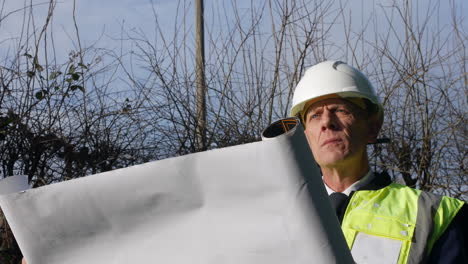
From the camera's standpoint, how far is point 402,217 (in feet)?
7.33

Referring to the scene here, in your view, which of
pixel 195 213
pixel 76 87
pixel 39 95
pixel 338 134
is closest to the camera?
pixel 195 213

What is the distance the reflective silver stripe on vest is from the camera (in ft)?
6.90

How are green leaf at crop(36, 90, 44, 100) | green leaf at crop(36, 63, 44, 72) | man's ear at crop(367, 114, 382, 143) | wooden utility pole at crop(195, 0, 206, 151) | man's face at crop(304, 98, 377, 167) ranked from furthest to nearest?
1. wooden utility pole at crop(195, 0, 206, 151)
2. green leaf at crop(36, 63, 44, 72)
3. green leaf at crop(36, 90, 44, 100)
4. man's ear at crop(367, 114, 382, 143)
5. man's face at crop(304, 98, 377, 167)

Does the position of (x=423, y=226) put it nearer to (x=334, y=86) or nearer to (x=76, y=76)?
(x=334, y=86)

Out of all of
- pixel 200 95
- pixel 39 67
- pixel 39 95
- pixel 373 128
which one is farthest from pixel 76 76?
pixel 373 128

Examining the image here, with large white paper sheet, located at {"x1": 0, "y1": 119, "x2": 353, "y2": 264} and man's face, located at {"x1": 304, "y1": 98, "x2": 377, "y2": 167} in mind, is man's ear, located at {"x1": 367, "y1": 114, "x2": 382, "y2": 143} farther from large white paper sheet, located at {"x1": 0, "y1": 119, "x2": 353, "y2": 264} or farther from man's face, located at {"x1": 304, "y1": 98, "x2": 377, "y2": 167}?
large white paper sheet, located at {"x1": 0, "y1": 119, "x2": 353, "y2": 264}

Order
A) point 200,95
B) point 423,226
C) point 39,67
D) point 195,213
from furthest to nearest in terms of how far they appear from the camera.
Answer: point 200,95
point 39,67
point 423,226
point 195,213

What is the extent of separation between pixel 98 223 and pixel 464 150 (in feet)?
17.4

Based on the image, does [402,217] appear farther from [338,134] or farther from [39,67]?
[39,67]

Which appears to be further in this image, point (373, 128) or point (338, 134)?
point (373, 128)

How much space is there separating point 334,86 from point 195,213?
58.8 inches

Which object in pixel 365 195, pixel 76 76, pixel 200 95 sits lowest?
pixel 365 195

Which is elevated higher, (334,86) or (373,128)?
(334,86)

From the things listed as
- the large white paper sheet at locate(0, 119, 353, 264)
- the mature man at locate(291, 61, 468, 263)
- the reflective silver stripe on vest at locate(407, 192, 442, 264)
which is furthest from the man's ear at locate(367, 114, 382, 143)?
the large white paper sheet at locate(0, 119, 353, 264)
